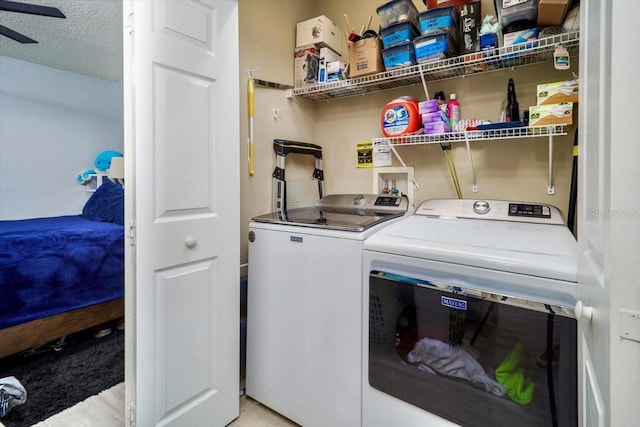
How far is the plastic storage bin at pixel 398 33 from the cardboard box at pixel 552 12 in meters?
0.58

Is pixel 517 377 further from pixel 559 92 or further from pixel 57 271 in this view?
pixel 57 271

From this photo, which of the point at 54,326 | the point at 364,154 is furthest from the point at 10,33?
the point at 364,154

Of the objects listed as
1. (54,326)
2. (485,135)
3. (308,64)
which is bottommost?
(54,326)

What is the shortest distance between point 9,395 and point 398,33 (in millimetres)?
2705

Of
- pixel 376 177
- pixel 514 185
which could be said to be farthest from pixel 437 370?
pixel 376 177

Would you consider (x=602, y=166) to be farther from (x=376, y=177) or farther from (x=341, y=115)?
(x=341, y=115)

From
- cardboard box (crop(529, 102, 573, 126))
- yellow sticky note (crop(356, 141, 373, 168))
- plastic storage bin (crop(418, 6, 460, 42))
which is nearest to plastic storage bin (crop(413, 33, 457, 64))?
plastic storage bin (crop(418, 6, 460, 42))

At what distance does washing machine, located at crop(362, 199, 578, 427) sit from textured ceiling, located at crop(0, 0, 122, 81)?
9.98 ft

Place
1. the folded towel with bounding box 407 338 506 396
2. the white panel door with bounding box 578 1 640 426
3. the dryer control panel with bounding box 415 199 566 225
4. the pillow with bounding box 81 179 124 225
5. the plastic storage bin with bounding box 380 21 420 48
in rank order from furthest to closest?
the pillow with bounding box 81 179 124 225
the plastic storage bin with bounding box 380 21 420 48
the dryer control panel with bounding box 415 199 566 225
the folded towel with bounding box 407 338 506 396
the white panel door with bounding box 578 1 640 426

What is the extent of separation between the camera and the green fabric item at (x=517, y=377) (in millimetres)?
1000

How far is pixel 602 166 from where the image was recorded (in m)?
0.56

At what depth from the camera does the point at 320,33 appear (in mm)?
2068

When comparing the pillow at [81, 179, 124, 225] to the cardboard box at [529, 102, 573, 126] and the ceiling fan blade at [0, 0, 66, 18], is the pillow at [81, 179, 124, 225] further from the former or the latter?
the cardboard box at [529, 102, 573, 126]

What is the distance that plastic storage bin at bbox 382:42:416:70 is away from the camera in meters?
1.68
